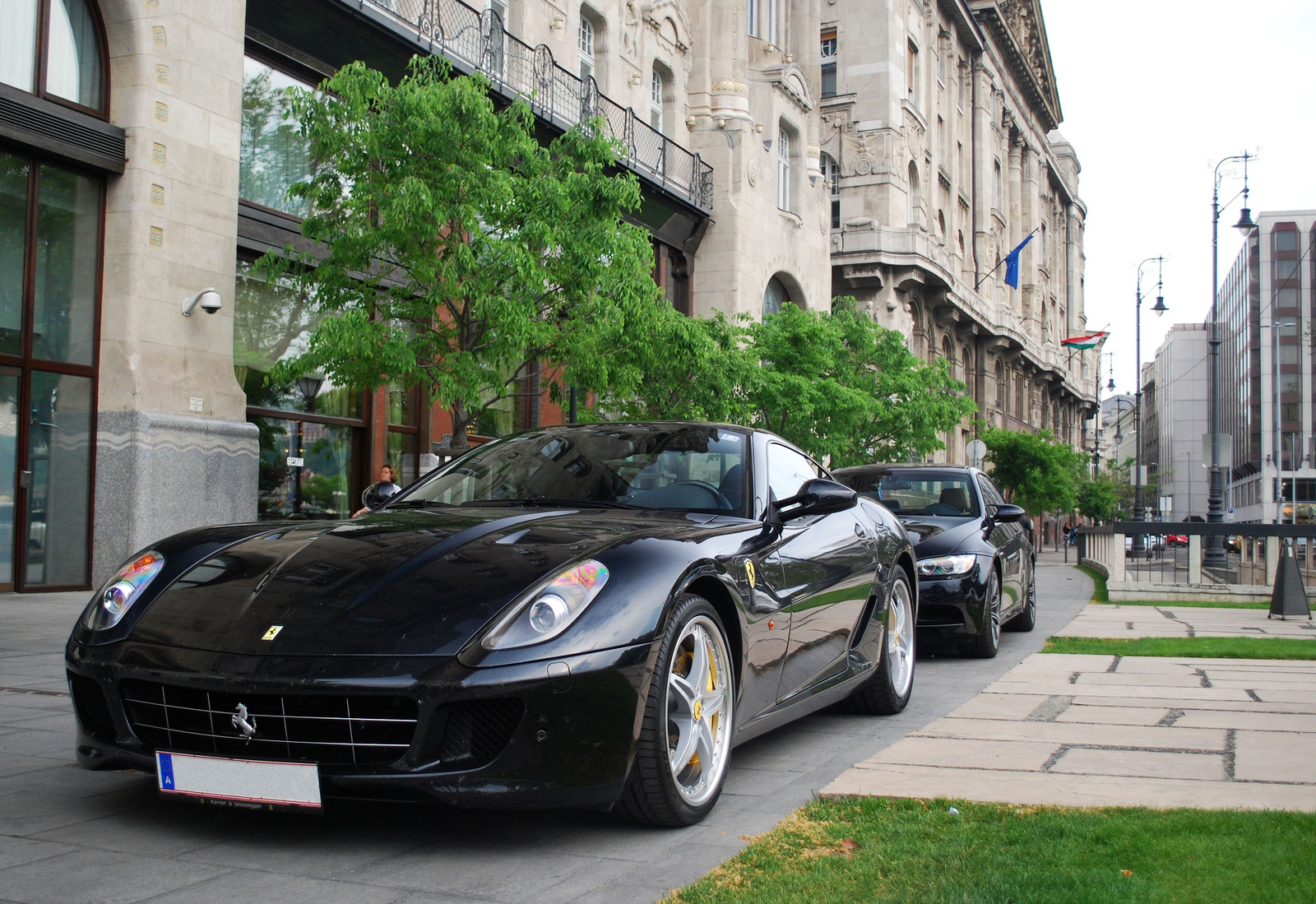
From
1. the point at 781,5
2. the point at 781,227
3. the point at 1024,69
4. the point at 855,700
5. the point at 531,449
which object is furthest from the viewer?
the point at 1024,69

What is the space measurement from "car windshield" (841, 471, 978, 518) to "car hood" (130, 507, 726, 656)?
631cm

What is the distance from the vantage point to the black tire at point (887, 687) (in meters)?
6.20

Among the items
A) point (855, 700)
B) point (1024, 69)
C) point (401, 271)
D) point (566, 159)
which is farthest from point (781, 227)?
point (1024, 69)

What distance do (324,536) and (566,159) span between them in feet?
27.5

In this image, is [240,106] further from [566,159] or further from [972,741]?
[972,741]

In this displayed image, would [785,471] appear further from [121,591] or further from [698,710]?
[121,591]

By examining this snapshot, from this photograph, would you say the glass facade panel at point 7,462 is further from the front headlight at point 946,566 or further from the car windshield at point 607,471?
the front headlight at point 946,566

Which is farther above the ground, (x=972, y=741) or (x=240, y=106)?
(x=240, y=106)

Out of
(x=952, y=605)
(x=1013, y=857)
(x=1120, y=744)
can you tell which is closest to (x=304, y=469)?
(x=952, y=605)

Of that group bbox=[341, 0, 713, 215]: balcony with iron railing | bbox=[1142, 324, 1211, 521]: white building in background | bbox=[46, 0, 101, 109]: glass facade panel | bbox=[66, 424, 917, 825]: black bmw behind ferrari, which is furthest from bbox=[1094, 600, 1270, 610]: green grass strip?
bbox=[1142, 324, 1211, 521]: white building in background

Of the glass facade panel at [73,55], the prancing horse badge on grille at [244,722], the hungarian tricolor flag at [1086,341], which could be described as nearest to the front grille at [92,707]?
the prancing horse badge on grille at [244,722]

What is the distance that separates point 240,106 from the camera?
14578 millimetres

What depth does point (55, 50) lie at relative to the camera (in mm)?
12898

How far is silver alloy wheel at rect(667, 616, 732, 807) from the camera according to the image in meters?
3.87
